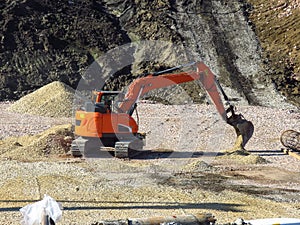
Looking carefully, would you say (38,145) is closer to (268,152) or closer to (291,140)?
(268,152)

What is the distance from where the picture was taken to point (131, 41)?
31.6 meters

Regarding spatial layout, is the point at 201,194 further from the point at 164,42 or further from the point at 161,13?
the point at 161,13

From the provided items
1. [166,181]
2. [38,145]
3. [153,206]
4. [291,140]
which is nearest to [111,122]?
[38,145]

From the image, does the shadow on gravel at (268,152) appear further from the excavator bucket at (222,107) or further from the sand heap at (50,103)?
the sand heap at (50,103)

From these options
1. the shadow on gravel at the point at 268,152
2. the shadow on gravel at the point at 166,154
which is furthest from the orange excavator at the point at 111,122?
the shadow on gravel at the point at 268,152

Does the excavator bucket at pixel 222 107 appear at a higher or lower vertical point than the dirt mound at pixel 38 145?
higher

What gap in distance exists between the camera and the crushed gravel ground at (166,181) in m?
9.48

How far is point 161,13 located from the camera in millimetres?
33938

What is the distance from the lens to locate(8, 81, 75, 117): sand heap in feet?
69.7

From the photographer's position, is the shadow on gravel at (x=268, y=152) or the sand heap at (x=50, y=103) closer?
the shadow on gravel at (x=268, y=152)

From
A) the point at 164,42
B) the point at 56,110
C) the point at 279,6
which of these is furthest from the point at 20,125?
the point at 279,6

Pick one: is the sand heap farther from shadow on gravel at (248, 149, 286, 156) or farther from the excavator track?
shadow on gravel at (248, 149, 286, 156)

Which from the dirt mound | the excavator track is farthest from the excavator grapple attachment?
the dirt mound

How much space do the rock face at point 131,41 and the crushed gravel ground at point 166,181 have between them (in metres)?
9.28
